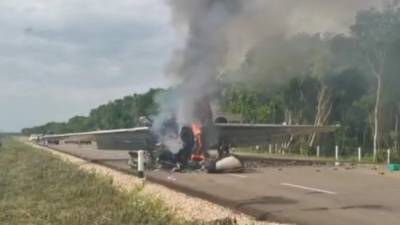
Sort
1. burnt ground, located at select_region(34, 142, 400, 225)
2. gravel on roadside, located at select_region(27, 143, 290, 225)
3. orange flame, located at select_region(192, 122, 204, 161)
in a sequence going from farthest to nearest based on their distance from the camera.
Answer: orange flame, located at select_region(192, 122, 204, 161) < burnt ground, located at select_region(34, 142, 400, 225) < gravel on roadside, located at select_region(27, 143, 290, 225)

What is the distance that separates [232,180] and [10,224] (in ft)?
38.2

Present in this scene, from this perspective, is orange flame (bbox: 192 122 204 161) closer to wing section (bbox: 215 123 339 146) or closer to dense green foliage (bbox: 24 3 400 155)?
dense green foliage (bbox: 24 3 400 155)

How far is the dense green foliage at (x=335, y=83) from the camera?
30312 millimetres

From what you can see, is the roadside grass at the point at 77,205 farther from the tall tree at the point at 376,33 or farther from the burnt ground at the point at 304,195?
the tall tree at the point at 376,33

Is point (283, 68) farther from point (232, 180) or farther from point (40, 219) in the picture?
point (40, 219)

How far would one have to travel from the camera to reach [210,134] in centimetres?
2994

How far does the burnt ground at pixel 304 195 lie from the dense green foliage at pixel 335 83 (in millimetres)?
4870

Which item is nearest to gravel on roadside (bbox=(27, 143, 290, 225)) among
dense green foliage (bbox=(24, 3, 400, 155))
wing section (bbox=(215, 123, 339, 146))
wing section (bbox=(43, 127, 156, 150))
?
dense green foliage (bbox=(24, 3, 400, 155))

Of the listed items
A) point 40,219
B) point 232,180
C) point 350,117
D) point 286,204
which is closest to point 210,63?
point 232,180

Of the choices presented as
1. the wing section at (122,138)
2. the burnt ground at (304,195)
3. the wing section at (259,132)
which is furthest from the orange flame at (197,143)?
the wing section at (259,132)

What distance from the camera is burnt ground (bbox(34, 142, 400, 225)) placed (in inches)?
511

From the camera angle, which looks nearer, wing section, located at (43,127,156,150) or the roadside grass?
the roadside grass

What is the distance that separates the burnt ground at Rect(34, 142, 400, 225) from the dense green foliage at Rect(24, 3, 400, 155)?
487 cm

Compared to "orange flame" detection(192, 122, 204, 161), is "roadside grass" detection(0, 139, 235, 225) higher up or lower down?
lower down
